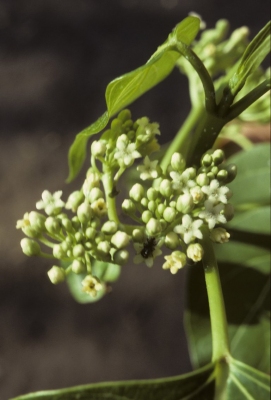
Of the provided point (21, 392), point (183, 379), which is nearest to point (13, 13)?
point (21, 392)

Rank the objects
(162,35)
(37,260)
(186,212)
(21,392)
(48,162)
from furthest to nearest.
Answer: (162,35)
(48,162)
(37,260)
(21,392)
(186,212)

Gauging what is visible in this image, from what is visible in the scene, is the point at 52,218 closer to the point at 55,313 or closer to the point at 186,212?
the point at 186,212

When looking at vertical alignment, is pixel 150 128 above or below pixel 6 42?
below

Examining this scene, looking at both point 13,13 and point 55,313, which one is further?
point 13,13

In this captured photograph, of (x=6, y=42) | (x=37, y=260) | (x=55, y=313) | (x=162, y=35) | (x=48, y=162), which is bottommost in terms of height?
(x=55, y=313)

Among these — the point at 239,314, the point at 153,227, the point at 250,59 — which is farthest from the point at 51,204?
the point at 239,314

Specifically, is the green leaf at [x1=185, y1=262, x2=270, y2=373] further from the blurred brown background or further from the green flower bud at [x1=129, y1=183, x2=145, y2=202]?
the blurred brown background

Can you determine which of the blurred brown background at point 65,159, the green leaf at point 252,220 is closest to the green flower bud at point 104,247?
the green leaf at point 252,220

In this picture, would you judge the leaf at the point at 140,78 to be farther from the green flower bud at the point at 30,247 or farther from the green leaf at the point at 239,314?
the green leaf at the point at 239,314
